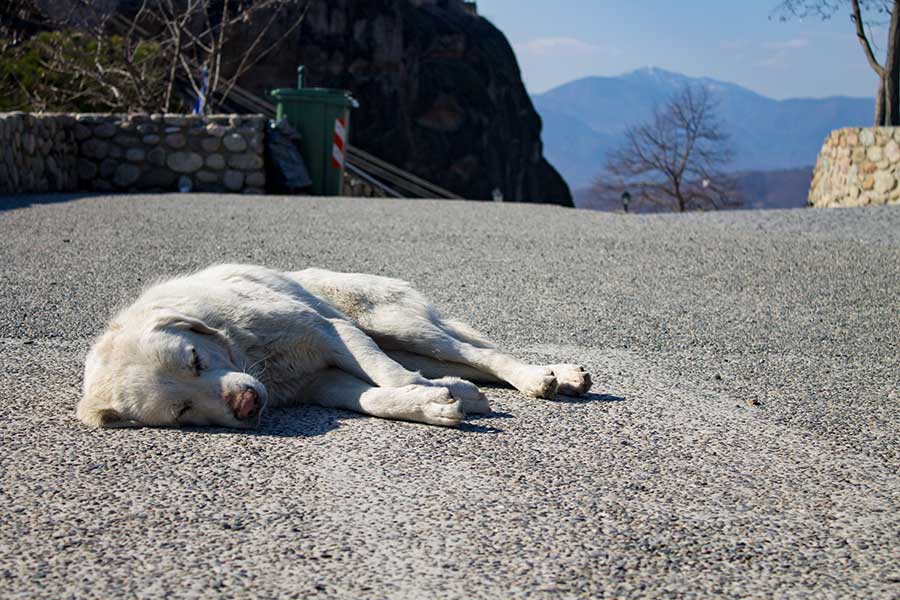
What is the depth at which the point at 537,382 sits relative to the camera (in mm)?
4336

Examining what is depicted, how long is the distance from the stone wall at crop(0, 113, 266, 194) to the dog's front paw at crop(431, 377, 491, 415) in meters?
11.3

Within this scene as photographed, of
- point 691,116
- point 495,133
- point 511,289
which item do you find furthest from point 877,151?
point 495,133

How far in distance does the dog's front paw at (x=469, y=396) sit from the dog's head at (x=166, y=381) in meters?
0.77

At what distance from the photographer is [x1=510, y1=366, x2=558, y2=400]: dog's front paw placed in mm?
4320

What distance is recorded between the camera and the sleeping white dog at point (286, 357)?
371 cm

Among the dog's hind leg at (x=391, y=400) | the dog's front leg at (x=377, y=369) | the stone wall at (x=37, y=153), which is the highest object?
the stone wall at (x=37, y=153)

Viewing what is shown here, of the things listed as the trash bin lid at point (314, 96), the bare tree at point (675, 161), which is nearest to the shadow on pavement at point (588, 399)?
the trash bin lid at point (314, 96)

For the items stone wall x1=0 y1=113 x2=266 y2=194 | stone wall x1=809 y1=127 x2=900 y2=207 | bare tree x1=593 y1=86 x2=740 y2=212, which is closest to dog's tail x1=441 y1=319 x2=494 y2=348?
stone wall x1=0 y1=113 x2=266 y2=194

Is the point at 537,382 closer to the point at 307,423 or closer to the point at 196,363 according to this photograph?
the point at 307,423

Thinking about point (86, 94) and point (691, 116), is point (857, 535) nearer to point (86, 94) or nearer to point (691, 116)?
point (86, 94)

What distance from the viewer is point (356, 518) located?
9.70 feet

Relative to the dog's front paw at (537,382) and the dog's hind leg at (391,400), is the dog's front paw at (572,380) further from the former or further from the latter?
the dog's hind leg at (391,400)

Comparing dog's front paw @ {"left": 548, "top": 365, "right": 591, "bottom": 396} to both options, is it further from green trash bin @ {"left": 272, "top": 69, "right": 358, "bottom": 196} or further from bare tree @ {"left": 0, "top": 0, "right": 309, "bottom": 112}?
bare tree @ {"left": 0, "top": 0, "right": 309, "bottom": 112}

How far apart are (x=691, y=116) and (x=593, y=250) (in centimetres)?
3026
